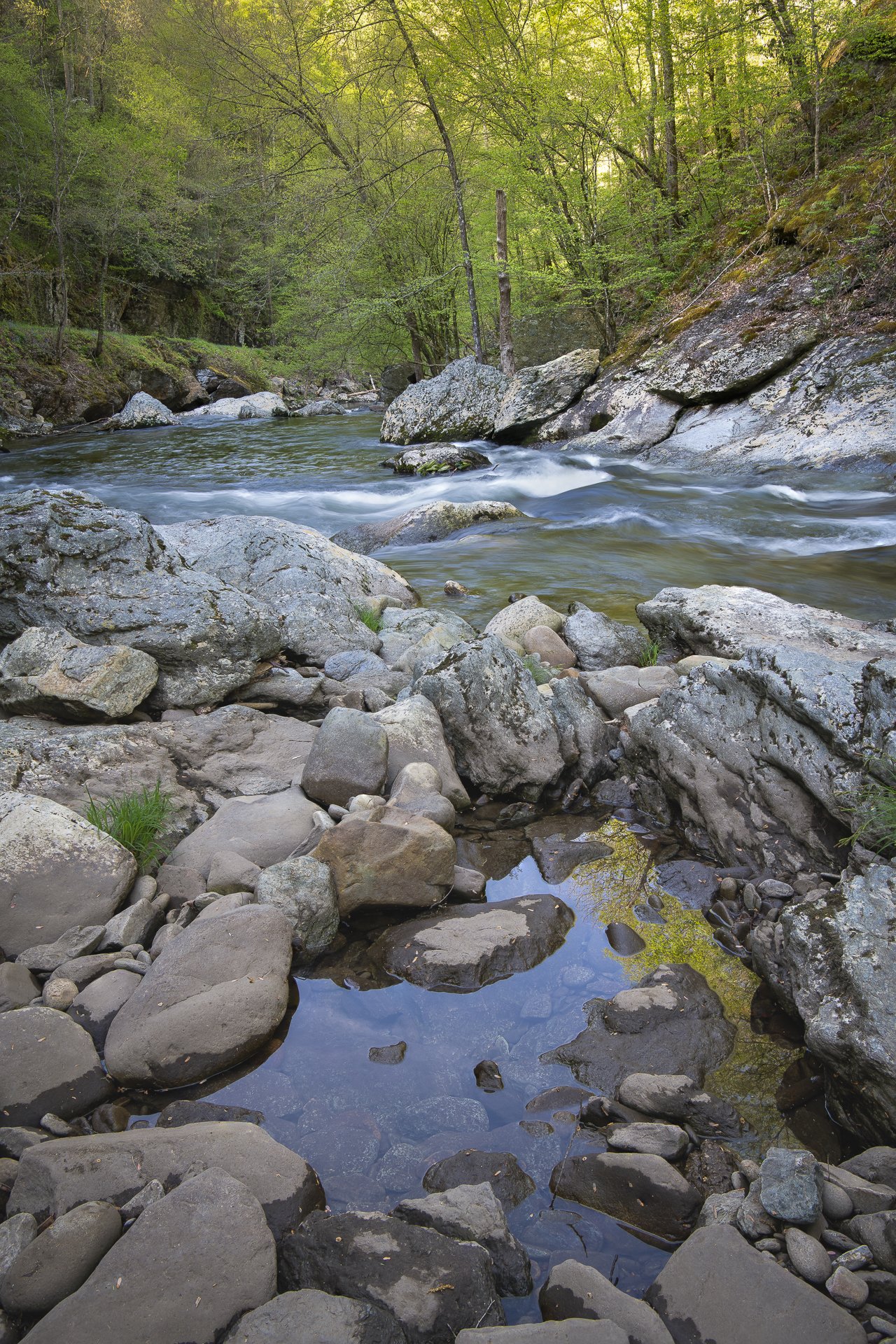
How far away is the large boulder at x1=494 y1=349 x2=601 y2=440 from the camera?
1411cm

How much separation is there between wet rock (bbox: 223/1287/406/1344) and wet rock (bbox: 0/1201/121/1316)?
14.4 inches

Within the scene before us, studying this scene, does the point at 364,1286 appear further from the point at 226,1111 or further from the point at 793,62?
the point at 793,62

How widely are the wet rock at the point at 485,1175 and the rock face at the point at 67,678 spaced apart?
2.85 metres

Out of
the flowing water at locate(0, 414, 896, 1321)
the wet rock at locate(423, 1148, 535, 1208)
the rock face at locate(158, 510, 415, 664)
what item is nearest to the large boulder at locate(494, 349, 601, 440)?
the flowing water at locate(0, 414, 896, 1321)

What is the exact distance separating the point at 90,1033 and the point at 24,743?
5.22ft

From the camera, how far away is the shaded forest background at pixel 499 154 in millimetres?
12078

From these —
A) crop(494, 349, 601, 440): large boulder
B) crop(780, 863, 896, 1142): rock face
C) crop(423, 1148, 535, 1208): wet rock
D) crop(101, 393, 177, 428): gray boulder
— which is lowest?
crop(423, 1148, 535, 1208): wet rock

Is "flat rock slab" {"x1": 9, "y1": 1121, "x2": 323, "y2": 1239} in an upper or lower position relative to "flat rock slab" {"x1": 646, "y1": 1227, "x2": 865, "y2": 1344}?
upper

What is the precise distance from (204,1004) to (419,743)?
1.77 metres

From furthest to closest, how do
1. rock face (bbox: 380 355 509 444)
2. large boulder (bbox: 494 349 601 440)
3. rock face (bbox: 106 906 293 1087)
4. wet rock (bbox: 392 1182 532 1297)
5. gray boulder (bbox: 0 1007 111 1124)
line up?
rock face (bbox: 380 355 509 444) < large boulder (bbox: 494 349 601 440) < rock face (bbox: 106 906 293 1087) < gray boulder (bbox: 0 1007 111 1124) < wet rock (bbox: 392 1182 532 1297)

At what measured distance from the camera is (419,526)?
9750 mm

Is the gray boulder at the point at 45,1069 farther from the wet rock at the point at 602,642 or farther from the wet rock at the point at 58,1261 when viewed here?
the wet rock at the point at 602,642

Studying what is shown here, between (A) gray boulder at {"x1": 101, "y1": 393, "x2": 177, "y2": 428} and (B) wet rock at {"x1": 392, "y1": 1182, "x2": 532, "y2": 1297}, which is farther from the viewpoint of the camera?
(A) gray boulder at {"x1": 101, "y1": 393, "x2": 177, "y2": 428}

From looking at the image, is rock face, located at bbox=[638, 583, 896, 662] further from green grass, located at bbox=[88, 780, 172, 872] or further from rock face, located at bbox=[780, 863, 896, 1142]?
green grass, located at bbox=[88, 780, 172, 872]
